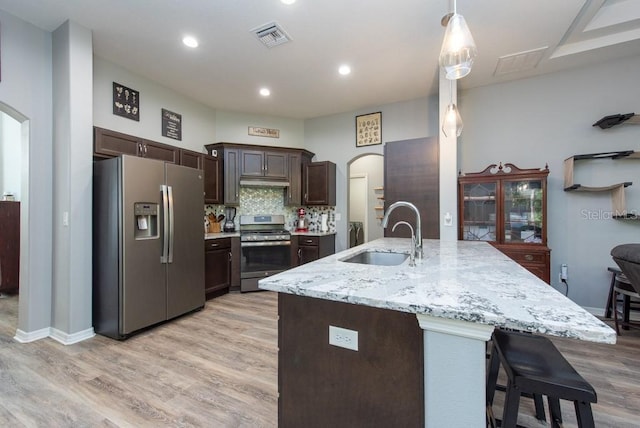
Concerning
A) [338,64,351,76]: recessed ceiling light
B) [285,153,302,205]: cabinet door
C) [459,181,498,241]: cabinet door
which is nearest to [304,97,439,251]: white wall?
[285,153,302,205]: cabinet door

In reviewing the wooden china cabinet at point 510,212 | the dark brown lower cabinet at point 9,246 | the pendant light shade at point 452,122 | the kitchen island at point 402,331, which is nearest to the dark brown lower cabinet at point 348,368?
the kitchen island at point 402,331

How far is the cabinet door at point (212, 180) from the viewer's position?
4238 mm

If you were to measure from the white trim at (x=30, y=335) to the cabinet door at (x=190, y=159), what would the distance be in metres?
2.27

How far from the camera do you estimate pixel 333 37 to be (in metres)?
2.76

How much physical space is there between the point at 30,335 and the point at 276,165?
3.46 metres

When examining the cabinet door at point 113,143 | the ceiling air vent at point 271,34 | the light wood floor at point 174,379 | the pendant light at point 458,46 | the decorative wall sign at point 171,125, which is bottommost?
the light wood floor at point 174,379

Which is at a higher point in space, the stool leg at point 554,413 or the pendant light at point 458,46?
the pendant light at point 458,46

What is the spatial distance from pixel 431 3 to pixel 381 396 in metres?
2.82

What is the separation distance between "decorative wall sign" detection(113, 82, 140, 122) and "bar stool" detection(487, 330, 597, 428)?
4.17m

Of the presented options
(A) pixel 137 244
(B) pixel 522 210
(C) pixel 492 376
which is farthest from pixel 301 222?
(C) pixel 492 376

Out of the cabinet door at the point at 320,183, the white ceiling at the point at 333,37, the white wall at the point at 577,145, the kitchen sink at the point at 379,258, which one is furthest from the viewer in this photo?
the cabinet door at the point at 320,183

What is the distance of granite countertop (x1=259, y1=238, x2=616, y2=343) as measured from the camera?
30.0 inches

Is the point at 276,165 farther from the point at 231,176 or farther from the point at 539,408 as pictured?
the point at 539,408

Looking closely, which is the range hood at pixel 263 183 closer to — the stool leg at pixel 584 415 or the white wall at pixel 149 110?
the white wall at pixel 149 110
